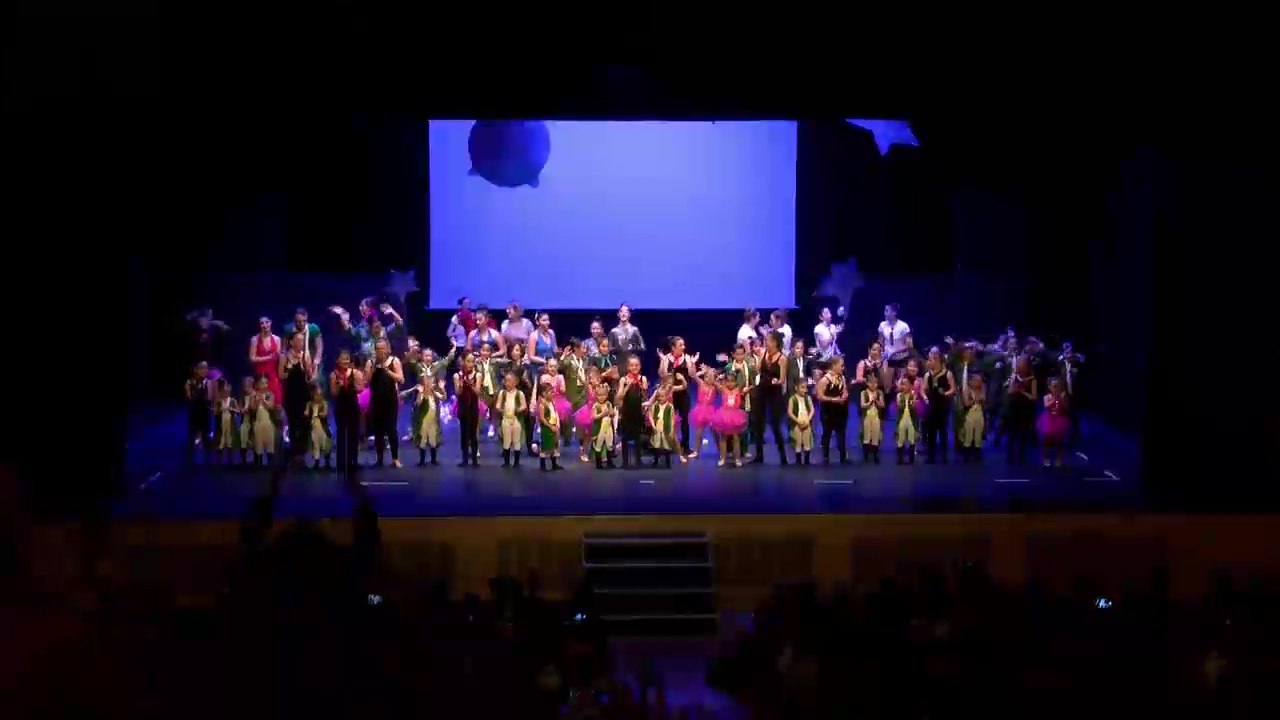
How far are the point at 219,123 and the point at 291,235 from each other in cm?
359

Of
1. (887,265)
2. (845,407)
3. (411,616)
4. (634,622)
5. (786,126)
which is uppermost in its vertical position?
(786,126)

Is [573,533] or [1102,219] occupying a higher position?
[1102,219]

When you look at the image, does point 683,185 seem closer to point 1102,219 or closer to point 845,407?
point 845,407

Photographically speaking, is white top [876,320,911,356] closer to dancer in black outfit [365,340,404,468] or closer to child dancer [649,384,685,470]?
child dancer [649,384,685,470]

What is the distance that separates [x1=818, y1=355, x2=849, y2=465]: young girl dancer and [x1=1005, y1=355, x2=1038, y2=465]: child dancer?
150 centimetres

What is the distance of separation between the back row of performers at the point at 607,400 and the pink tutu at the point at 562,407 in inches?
0.5

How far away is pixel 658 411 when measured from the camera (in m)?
12.9

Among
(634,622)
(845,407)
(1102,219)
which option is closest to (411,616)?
(634,622)

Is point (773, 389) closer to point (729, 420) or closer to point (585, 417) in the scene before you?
point (729, 420)

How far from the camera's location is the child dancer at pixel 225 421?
12.6 metres

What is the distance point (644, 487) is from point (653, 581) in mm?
1498

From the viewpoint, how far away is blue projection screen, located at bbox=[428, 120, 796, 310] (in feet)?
49.8

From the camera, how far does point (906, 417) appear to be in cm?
1316

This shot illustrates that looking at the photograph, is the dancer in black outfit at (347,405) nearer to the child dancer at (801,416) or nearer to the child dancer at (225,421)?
the child dancer at (225,421)
